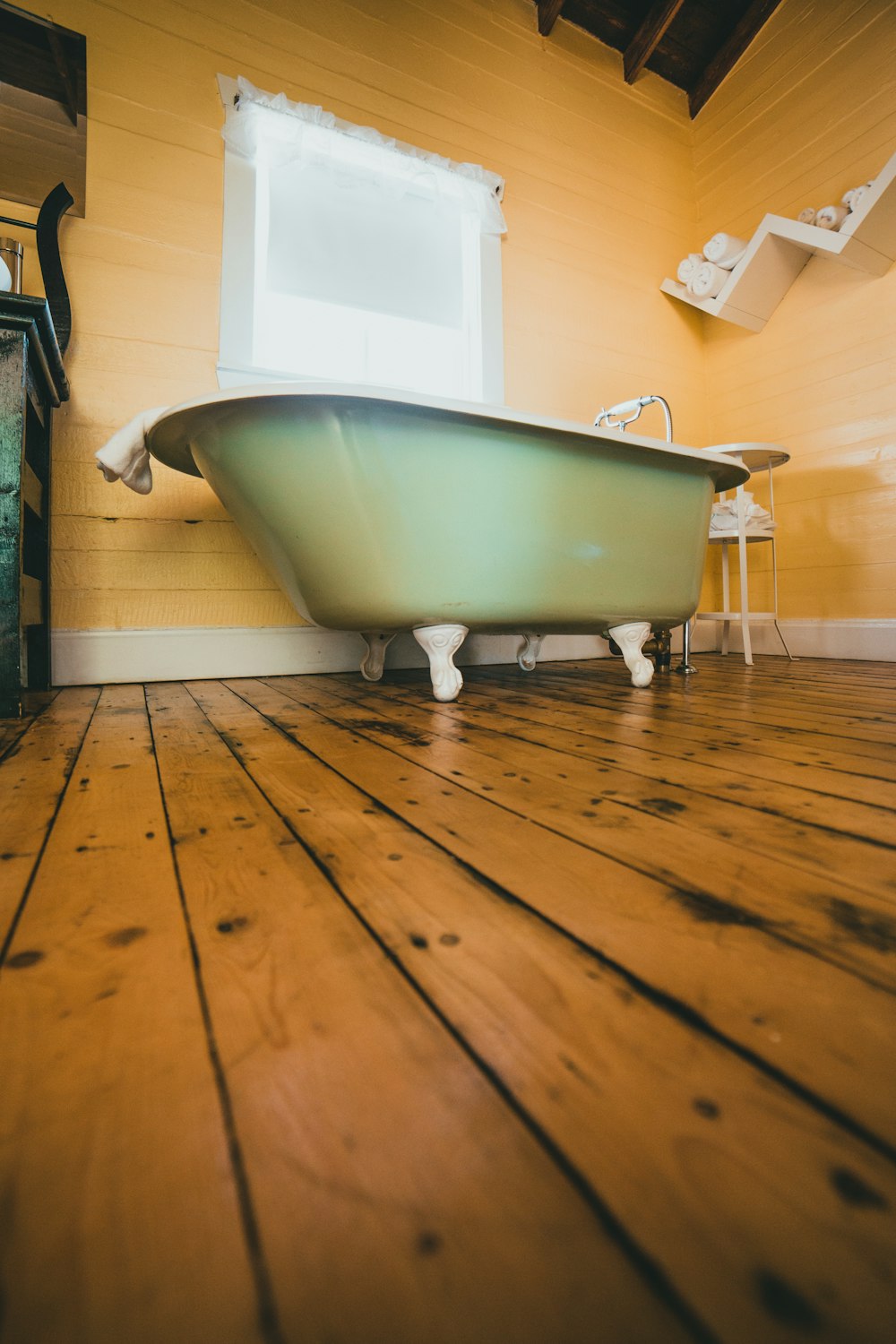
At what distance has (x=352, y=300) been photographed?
250 cm

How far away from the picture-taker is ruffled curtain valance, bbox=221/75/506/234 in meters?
2.26

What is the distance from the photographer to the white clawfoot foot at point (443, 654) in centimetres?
170

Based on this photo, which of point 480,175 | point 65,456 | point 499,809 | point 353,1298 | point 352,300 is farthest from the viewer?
point 480,175

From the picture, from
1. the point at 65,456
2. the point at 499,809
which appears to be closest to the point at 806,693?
the point at 499,809

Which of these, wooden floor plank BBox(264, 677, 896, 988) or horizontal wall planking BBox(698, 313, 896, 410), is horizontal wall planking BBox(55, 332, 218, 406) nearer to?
wooden floor plank BBox(264, 677, 896, 988)

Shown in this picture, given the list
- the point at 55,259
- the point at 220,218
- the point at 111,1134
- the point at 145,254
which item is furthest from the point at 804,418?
the point at 111,1134

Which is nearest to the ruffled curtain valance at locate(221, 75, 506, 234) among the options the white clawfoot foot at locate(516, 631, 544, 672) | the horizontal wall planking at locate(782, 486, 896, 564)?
the white clawfoot foot at locate(516, 631, 544, 672)

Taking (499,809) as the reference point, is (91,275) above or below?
above

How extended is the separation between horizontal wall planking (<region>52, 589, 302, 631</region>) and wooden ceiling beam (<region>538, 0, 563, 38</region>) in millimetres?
3053

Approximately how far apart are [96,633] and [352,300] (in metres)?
1.60

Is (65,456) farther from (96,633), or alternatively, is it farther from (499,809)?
(499,809)

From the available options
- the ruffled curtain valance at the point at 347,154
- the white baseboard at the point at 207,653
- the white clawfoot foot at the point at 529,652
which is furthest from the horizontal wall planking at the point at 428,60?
the white clawfoot foot at the point at 529,652

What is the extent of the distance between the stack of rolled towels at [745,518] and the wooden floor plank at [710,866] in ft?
7.25

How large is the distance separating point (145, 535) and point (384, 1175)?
221 cm
